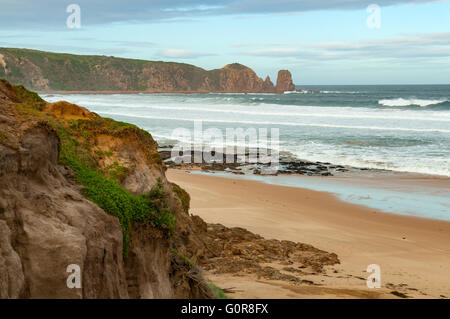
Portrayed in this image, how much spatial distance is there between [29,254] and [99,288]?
2.57ft

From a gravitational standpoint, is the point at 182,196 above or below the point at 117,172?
below

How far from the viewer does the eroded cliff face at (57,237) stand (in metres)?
4.22

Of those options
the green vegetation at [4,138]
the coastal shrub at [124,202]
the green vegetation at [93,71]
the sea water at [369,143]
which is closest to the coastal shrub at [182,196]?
the coastal shrub at [124,202]

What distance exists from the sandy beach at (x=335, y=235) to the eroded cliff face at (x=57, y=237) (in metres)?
2.25

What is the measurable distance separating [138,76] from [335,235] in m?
169

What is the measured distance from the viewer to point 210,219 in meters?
13.1

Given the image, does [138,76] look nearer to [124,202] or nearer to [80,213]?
[124,202]

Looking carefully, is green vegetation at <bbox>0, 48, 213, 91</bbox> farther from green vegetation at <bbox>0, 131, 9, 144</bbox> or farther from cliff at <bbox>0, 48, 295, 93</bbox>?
green vegetation at <bbox>0, 131, 9, 144</bbox>

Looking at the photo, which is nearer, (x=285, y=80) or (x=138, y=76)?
(x=285, y=80)

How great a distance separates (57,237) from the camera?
4355 mm

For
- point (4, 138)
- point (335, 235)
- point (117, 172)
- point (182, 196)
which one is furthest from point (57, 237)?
point (335, 235)

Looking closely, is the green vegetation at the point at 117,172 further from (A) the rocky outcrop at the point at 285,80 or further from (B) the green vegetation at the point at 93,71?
(A) the rocky outcrop at the point at 285,80

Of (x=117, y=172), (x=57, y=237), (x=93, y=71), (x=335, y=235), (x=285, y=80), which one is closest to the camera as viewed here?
(x=57, y=237)
